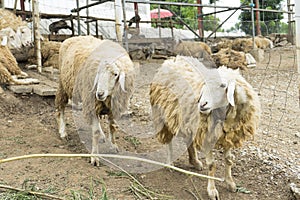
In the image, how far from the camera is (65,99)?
5141 mm

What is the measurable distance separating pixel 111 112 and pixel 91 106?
0.74ft

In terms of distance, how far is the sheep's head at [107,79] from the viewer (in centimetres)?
390

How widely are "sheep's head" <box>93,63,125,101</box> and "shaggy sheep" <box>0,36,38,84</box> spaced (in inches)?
113

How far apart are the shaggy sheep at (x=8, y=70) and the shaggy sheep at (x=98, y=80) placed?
1922 mm

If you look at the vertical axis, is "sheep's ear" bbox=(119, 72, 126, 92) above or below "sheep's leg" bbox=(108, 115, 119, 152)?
above

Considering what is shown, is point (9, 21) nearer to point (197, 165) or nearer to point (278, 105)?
point (278, 105)

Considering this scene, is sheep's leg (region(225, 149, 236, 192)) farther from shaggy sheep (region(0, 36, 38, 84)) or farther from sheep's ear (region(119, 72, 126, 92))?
shaggy sheep (region(0, 36, 38, 84))

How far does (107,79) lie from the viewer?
394cm

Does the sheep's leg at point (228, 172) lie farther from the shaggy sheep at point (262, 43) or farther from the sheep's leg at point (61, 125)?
the shaggy sheep at point (262, 43)

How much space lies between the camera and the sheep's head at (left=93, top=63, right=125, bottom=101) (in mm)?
3902

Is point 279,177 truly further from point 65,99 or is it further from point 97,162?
point 65,99

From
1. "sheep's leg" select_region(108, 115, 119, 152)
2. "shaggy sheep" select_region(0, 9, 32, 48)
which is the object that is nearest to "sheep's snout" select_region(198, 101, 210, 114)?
"sheep's leg" select_region(108, 115, 119, 152)

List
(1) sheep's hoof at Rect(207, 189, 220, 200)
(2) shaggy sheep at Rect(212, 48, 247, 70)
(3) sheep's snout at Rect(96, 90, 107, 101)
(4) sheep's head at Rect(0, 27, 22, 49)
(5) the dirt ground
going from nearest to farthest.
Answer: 1. (1) sheep's hoof at Rect(207, 189, 220, 200)
2. (5) the dirt ground
3. (3) sheep's snout at Rect(96, 90, 107, 101)
4. (4) sheep's head at Rect(0, 27, 22, 49)
5. (2) shaggy sheep at Rect(212, 48, 247, 70)

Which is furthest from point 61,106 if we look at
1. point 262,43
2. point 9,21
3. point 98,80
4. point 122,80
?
point 262,43
